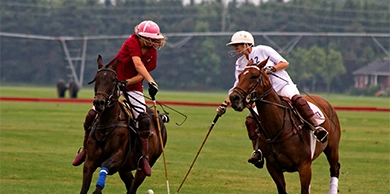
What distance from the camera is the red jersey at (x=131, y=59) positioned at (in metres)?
10.9

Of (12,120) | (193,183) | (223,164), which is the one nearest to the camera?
(193,183)

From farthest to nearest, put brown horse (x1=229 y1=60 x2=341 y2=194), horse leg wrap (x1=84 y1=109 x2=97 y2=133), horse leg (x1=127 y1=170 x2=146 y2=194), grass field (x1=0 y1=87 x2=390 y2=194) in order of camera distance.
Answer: grass field (x1=0 y1=87 x2=390 y2=194) → horse leg (x1=127 y1=170 x2=146 y2=194) → horse leg wrap (x1=84 y1=109 x2=97 y2=133) → brown horse (x1=229 y1=60 x2=341 y2=194)

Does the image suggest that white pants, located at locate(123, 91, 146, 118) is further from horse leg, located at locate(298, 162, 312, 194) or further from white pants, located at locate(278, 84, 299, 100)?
horse leg, located at locate(298, 162, 312, 194)

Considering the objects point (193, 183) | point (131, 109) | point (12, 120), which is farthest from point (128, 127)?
point (12, 120)

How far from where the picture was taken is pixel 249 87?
1009 centimetres

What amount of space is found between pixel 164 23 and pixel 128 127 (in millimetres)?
92177

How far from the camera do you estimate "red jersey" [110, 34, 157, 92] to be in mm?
10914

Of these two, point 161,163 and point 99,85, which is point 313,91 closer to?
point 161,163

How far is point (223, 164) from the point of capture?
699 inches

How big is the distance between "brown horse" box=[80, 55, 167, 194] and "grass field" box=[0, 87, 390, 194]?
8.23 feet

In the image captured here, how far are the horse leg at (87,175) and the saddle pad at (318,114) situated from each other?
3.08 meters

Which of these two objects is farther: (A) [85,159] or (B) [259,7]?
(B) [259,7]

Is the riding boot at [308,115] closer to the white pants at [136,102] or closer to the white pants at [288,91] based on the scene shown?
the white pants at [288,91]

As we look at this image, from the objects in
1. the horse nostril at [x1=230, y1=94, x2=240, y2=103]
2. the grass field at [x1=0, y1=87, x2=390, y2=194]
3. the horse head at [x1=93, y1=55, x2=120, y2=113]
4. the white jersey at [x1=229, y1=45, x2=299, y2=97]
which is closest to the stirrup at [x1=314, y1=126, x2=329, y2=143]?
the white jersey at [x1=229, y1=45, x2=299, y2=97]
